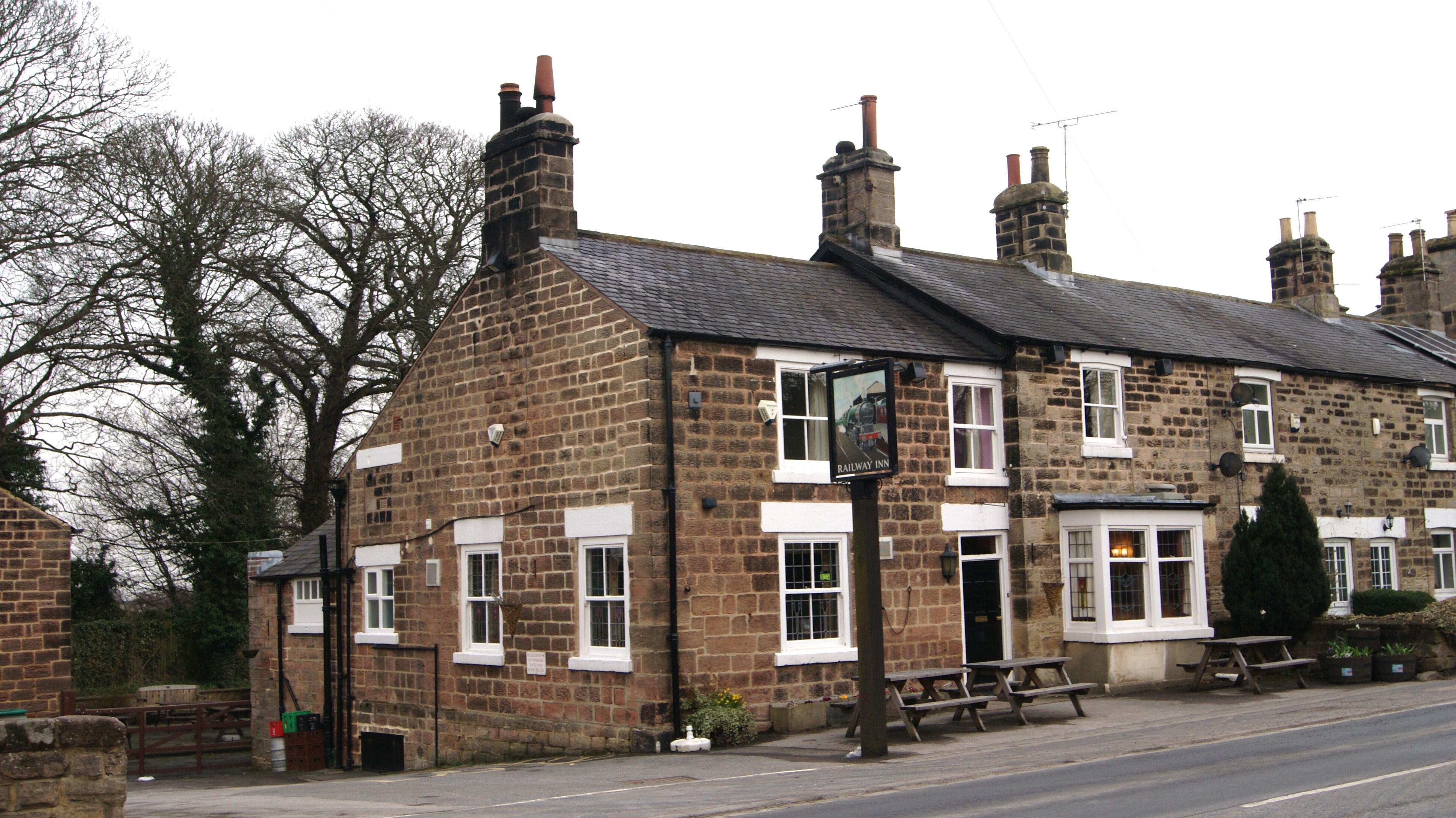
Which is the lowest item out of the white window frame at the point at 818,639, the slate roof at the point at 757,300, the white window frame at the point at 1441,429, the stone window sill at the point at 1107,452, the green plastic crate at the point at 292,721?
the green plastic crate at the point at 292,721

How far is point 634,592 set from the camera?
51.8 ft

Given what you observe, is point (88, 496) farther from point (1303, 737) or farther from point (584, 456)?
point (1303, 737)

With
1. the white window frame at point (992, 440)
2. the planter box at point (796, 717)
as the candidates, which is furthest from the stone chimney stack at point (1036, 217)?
the planter box at point (796, 717)

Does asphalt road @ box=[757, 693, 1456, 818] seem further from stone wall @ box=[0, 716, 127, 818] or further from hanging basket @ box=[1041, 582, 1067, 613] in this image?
hanging basket @ box=[1041, 582, 1067, 613]

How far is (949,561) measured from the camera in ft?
59.4

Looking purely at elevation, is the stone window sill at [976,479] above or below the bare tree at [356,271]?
below

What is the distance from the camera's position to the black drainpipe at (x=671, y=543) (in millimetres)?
15430

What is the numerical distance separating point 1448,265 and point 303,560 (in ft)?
90.0

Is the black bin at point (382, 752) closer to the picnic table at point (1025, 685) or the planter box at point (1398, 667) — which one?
the picnic table at point (1025, 685)

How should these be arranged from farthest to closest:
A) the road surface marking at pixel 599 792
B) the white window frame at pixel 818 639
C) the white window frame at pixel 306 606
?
the white window frame at pixel 306 606 < the white window frame at pixel 818 639 < the road surface marking at pixel 599 792

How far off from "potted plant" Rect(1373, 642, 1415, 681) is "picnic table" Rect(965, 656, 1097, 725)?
16.5ft

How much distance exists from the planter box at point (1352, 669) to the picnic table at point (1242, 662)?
38cm

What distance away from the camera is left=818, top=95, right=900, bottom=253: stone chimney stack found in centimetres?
2167

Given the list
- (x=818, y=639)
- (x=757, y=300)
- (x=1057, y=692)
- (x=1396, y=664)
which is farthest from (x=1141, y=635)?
(x=757, y=300)
